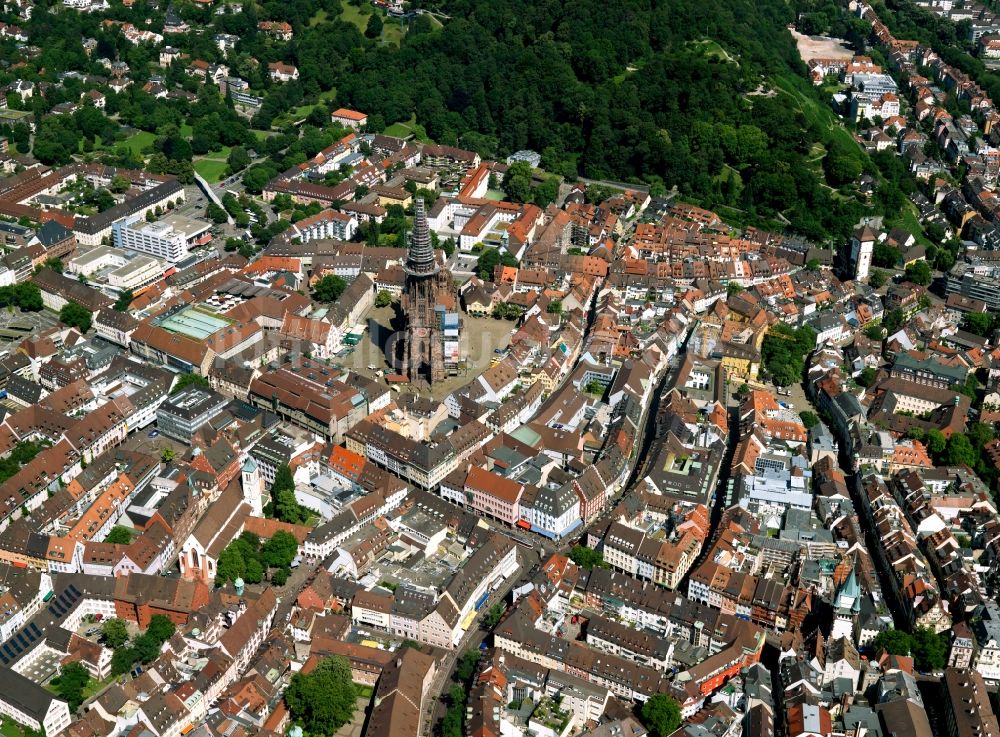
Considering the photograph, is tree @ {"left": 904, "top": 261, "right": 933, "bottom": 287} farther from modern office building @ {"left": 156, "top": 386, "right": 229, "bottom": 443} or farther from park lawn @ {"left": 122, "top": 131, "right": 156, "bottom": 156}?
park lawn @ {"left": 122, "top": 131, "right": 156, "bottom": 156}

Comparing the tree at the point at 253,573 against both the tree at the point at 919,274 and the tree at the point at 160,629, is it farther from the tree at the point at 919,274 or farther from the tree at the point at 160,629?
the tree at the point at 919,274

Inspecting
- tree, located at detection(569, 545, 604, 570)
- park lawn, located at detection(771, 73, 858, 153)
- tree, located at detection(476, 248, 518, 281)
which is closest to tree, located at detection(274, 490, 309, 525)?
tree, located at detection(569, 545, 604, 570)

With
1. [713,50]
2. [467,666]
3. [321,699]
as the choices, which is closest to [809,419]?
[467,666]

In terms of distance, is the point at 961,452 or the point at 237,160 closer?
the point at 961,452

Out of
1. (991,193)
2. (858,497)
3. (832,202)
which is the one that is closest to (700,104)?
(832,202)

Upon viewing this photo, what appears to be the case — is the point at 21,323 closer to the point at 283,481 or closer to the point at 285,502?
the point at 283,481

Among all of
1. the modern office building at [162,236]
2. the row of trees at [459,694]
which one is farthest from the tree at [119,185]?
the row of trees at [459,694]

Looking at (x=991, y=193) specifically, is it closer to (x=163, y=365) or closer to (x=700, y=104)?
(x=700, y=104)
